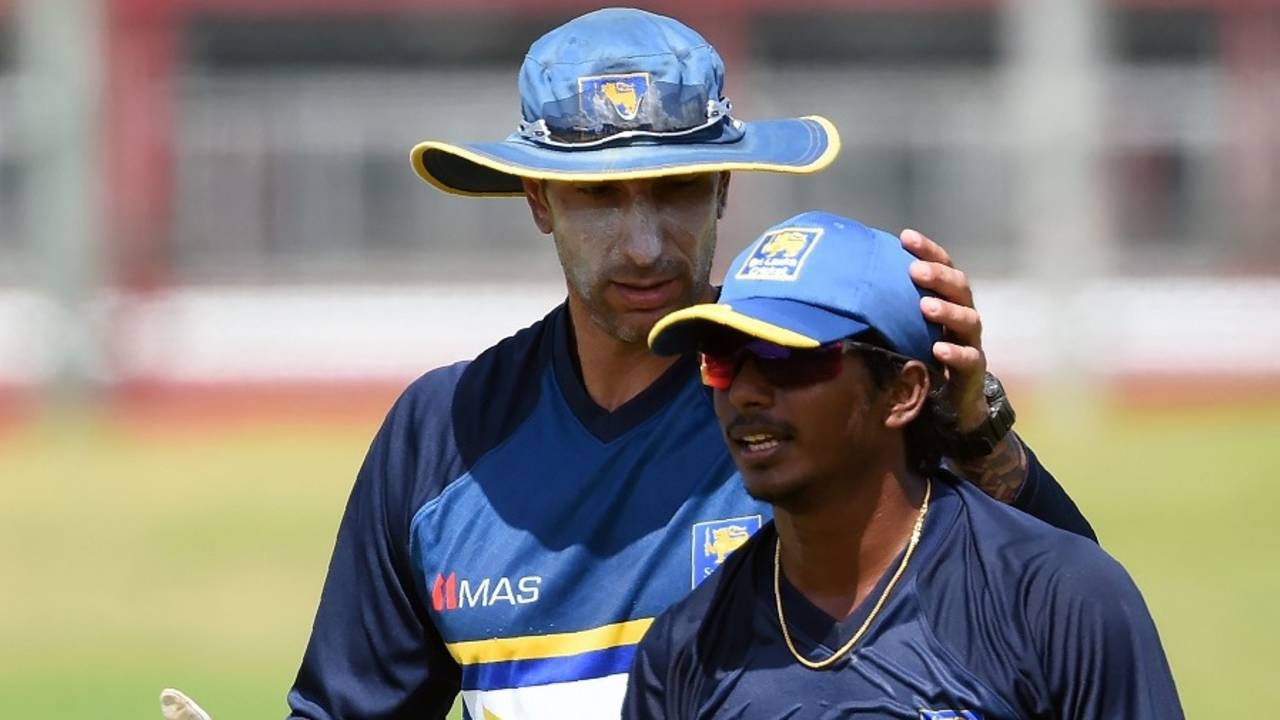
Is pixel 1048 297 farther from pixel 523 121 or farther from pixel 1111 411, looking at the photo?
pixel 523 121

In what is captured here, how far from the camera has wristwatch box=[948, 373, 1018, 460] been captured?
3127 millimetres

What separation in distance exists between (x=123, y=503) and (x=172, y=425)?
4879mm

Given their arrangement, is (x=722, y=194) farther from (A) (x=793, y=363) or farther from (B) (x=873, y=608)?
(B) (x=873, y=608)

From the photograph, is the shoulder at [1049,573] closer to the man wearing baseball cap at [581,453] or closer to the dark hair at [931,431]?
the dark hair at [931,431]

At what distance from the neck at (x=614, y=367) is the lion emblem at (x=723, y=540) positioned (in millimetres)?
278

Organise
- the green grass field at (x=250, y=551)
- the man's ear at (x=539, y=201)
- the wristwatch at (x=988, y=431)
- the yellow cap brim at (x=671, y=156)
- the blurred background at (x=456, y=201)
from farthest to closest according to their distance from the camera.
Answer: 1. the blurred background at (x=456, y=201)
2. the green grass field at (x=250, y=551)
3. the man's ear at (x=539, y=201)
4. the yellow cap brim at (x=671, y=156)
5. the wristwatch at (x=988, y=431)

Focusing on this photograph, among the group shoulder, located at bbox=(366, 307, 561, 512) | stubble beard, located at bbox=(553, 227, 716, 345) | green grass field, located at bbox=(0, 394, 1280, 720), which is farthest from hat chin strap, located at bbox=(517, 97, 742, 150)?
green grass field, located at bbox=(0, 394, 1280, 720)

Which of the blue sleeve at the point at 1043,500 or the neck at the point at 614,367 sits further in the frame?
the neck at the point at 614,367

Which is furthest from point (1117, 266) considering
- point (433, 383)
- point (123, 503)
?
point (433, 383)

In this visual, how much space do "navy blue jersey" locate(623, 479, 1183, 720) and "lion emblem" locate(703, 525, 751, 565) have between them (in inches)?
10.1

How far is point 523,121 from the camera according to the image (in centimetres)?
358

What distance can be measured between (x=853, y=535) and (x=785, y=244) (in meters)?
0.38

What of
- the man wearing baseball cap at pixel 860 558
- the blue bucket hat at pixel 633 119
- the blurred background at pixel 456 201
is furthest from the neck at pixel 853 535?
the blurred background at pixel 456 201

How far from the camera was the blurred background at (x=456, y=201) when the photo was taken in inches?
661
